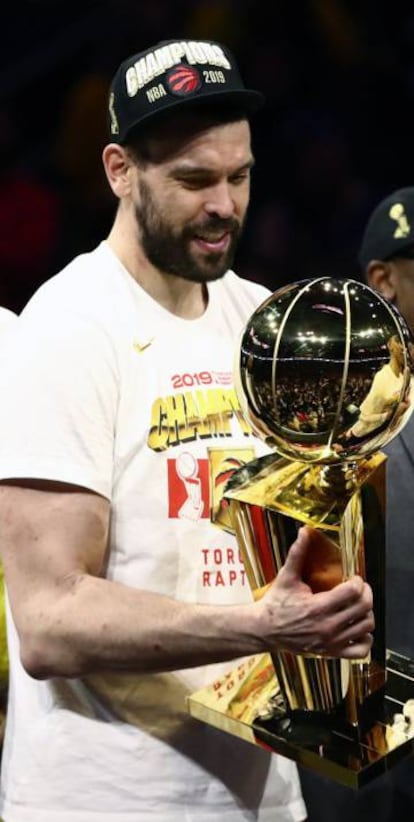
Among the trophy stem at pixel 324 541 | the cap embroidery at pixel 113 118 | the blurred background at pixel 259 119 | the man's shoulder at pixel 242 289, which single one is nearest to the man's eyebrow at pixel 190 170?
the cap embroidery at pixel 113 118

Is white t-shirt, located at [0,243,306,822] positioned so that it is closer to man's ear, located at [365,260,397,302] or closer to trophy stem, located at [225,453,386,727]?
trophy stem, located at [225,453,386,727]

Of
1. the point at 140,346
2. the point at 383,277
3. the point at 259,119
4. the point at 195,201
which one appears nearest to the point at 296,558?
the point at 140,346

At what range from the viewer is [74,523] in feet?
A: 4.35

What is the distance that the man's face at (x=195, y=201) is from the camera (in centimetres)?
147

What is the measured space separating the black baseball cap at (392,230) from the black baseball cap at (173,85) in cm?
78

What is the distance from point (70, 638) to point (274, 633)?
0.23 metres

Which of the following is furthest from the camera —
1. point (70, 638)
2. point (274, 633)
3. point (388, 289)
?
point (388, 289)

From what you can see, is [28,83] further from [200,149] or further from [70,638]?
[70,638]

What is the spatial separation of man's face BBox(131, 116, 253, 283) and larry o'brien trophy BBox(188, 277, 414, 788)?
0.27 metres

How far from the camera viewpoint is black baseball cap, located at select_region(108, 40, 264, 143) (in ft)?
4.75

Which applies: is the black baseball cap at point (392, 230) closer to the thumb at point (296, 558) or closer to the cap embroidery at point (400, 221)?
the cap embroidery at point (400, 221)

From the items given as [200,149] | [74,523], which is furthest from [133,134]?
[74,523]

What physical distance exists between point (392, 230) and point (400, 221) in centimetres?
2

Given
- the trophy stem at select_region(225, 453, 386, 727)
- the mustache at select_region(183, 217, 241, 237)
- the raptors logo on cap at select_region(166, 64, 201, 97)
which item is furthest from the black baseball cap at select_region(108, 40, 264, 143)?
the trophy stem at select_region(225, 453, 386, 727)
